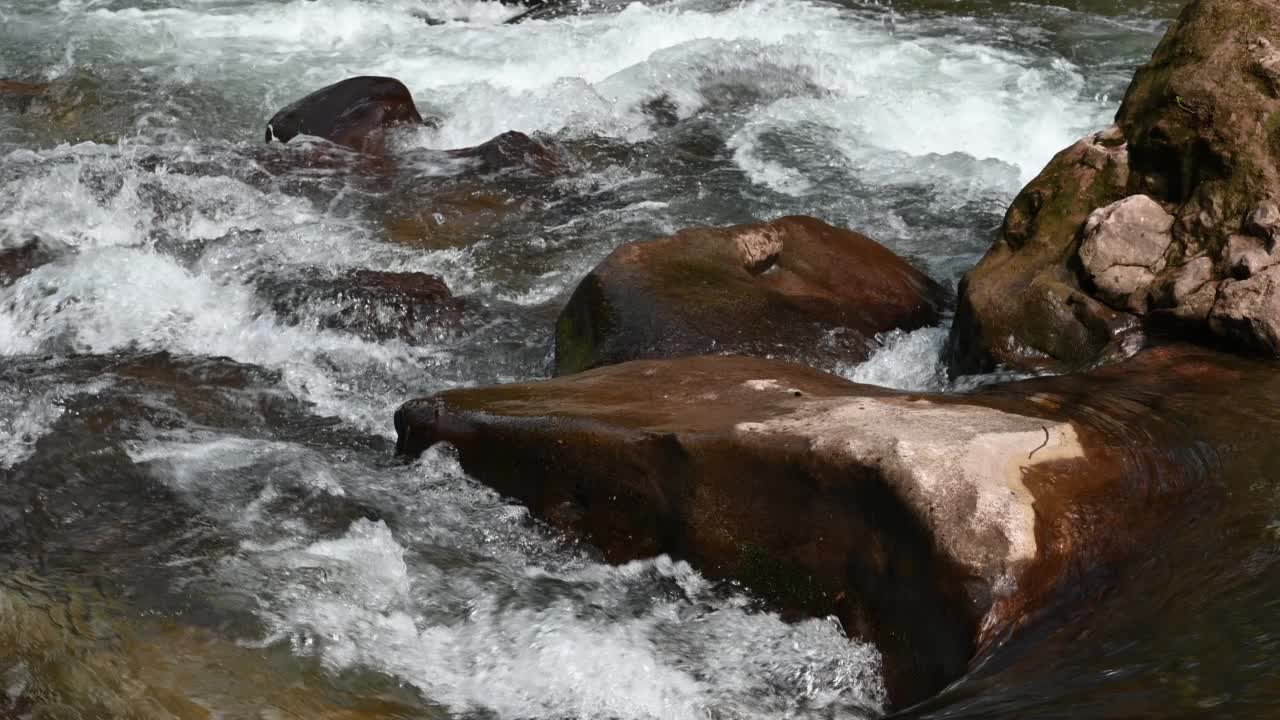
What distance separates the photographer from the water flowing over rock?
504 cm

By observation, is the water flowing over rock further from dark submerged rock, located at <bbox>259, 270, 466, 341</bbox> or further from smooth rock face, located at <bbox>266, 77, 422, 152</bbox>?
smooth rock face, located at <bbox>266, 77, 422, 152</bbox>

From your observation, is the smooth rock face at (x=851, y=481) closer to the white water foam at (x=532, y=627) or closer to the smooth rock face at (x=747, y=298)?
the white water foam at (x=532, y=627)

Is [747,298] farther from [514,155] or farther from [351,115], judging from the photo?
[351,115]

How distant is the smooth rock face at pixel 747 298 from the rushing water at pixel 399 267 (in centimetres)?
31

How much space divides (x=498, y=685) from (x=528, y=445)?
0.90 meters

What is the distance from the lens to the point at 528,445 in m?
4.17

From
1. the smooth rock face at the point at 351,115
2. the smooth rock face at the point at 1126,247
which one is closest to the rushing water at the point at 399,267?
the smooth rock face at the point at 351,115

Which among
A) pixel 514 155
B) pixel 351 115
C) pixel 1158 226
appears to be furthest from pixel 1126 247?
pixel 351 115

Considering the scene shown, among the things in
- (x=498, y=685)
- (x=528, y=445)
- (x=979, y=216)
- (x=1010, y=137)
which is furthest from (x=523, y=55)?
(x=498, y=685)

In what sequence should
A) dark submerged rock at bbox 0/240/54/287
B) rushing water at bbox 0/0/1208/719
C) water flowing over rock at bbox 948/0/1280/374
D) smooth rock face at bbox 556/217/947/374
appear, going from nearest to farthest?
rushing water at bbox 0/0/1208/719 < water flowing over rock at bbox 948/0/1280/374 < smooth rock face at bbox 556/217/947/374 < dark submerged rock at bbox 0/240/54/287

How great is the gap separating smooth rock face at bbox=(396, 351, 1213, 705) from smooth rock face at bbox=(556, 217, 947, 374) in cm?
73

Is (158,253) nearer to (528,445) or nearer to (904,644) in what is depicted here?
(528,445)

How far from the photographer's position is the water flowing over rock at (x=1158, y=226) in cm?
504

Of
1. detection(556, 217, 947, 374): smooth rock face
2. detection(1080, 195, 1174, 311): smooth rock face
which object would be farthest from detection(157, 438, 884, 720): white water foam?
detection(1080, 195, 1174, 311): smooth rock face
